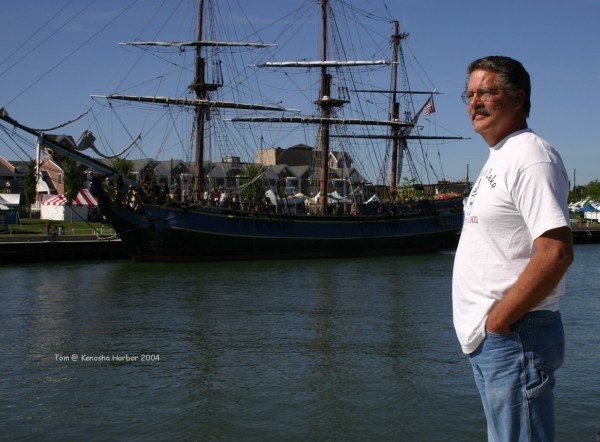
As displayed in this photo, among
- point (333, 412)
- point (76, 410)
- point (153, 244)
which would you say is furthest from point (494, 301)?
point (153, 244)

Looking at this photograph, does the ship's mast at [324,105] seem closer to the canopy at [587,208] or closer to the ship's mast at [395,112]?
the ship's mast at [395,112]

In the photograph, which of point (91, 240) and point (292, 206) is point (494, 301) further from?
point (292, 206)

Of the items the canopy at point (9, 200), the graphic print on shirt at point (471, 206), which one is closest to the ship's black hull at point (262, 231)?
the canopy at point (9, 200)

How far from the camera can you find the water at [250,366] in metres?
9.93

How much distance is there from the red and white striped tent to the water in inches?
1149

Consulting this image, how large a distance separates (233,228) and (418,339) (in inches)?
982

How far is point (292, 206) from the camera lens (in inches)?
1909

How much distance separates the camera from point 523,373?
10.7 ft

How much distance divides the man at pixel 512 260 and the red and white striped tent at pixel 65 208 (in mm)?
53180

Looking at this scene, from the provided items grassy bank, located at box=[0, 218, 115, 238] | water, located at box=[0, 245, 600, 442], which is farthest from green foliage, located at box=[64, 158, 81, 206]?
water, located at box=[0, 245, 600, 442]

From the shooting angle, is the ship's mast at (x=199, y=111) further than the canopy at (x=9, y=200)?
No

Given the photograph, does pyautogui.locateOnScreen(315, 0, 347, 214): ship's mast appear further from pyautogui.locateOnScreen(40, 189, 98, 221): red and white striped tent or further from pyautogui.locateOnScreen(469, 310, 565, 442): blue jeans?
pyautogui.locateOnScreen(469, 310, 565, 442): blue jeans

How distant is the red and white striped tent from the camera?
55312 millimetres

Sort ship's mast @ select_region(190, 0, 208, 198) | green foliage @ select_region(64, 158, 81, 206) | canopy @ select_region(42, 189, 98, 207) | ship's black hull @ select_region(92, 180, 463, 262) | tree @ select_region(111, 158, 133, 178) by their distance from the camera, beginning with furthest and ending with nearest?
tree @ select_region(111, 158, 133, 178), green foliage @ select_region(64, 158, 81, 206), canopy @ select_region(42, 189, 98, 207), ship's mast @ select_region(190, 0, 208, 198), ship's black hull @ select_region(92, 180, 463, 262)
